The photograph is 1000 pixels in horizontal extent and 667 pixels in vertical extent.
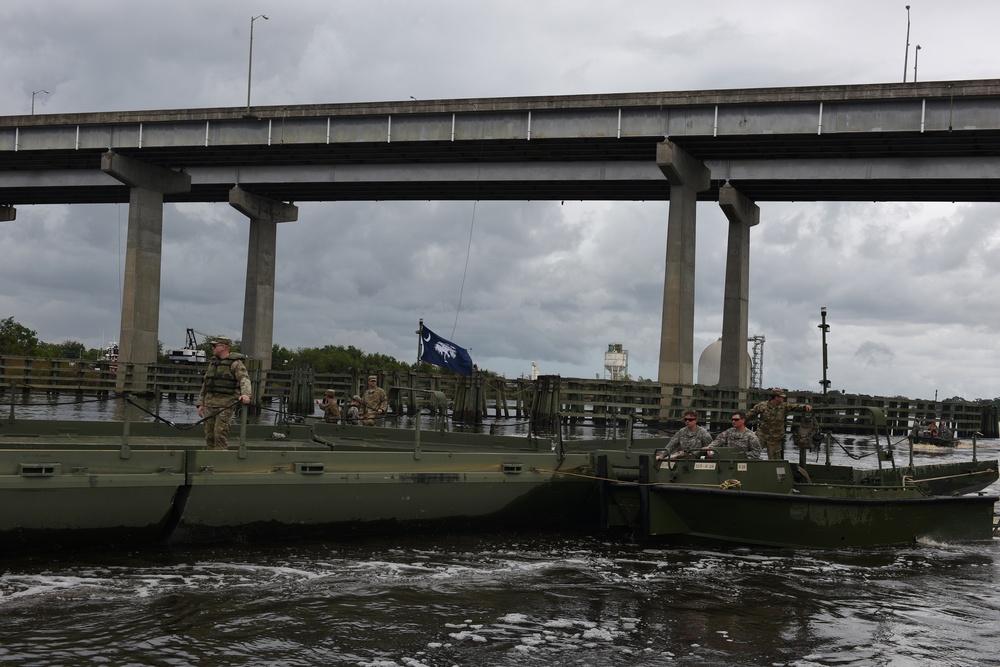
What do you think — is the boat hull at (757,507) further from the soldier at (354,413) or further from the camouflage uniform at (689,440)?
the soldier at (354,413)

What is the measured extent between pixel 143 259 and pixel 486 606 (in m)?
49.4

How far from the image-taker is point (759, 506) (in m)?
14.3

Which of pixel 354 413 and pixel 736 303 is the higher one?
pixel 736 303

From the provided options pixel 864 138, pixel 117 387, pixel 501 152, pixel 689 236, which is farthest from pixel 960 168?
pixel 117 387

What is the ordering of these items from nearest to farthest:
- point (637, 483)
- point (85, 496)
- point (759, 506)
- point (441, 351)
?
point (85, 496), point (759, 506), point (637, 483), point (441, 351)

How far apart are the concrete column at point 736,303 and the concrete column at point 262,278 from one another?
26.1 meters

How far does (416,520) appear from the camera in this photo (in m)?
14.0

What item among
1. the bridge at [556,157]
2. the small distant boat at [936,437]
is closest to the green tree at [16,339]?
the bridge at [556,157]

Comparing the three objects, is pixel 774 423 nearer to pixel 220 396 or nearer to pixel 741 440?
pixel 741 440

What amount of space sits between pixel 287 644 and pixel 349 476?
448 centimetres

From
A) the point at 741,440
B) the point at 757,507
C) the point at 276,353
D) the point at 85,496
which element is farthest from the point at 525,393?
the point at 276,353

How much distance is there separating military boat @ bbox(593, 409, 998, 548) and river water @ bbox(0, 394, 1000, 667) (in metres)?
0.36

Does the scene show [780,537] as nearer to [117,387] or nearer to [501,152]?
[501,152]

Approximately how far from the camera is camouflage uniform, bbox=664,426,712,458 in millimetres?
15680
